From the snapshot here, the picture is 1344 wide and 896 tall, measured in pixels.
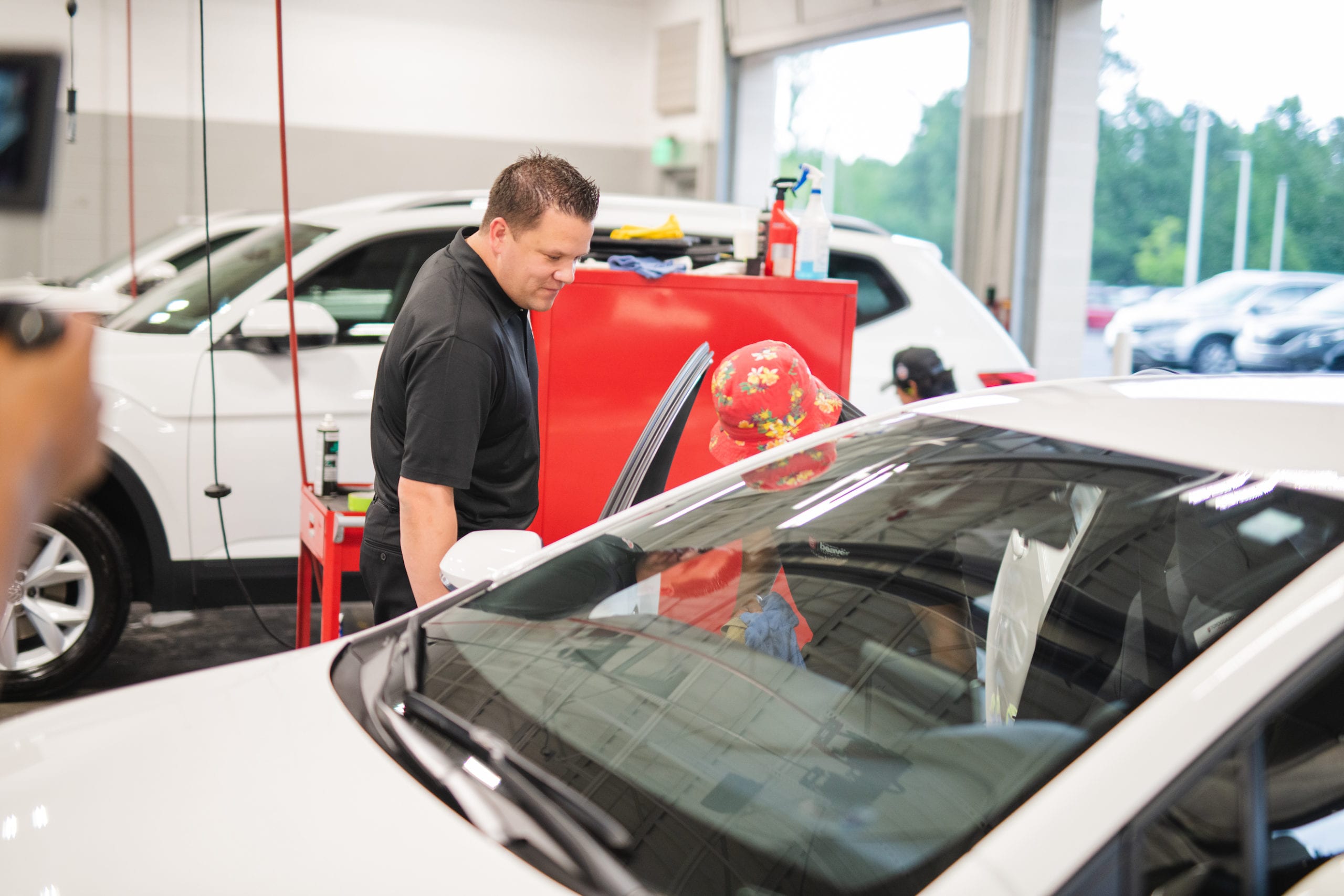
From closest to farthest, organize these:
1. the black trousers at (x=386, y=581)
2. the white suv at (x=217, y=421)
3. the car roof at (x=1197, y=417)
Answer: the car roof at (x=1197, y=417)
the black trousers at (x=386, y=581)
the white suv at (x=217, y=421)

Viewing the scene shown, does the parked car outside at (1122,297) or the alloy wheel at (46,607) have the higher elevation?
the parked car outside at (1122,297)

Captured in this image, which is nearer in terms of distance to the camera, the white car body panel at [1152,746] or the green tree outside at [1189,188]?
the white car body panel at [1152,746]

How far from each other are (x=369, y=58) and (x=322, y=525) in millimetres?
9006

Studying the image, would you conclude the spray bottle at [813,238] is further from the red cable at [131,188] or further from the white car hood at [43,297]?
the white car hood at [43,297]

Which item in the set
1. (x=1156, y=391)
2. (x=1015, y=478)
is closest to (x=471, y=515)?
(x=1015, y=478)

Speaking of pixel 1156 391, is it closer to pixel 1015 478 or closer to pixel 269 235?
pixel 1015 478

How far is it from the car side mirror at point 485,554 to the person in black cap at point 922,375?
Result: 2.47 m

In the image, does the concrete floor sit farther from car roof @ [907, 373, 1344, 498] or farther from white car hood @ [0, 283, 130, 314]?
white car hood @ [0, 283, 130, 314]

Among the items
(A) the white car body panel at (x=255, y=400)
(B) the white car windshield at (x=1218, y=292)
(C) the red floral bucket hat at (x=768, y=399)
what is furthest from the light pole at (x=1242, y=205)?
(C) the red floral bucket hat at (x=768, y=399)

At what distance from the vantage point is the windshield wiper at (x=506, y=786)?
119 cm

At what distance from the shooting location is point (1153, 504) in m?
1.61

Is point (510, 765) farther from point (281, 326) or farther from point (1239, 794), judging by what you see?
point (281, 326)

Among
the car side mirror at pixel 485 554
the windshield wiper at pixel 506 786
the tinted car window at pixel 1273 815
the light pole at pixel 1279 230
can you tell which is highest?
the light pole at pixel 1279 230

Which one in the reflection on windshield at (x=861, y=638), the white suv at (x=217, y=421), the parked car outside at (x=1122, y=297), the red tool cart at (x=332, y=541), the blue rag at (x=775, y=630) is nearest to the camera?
the reflection on windshield at (x=861, y=638)
